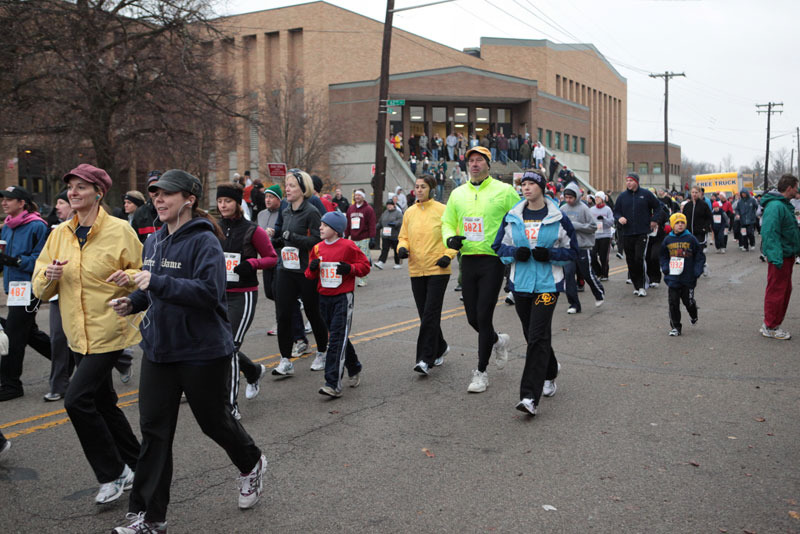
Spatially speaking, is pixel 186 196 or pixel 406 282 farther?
pixel 406 282

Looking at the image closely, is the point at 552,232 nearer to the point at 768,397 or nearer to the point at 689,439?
the point at 689,439

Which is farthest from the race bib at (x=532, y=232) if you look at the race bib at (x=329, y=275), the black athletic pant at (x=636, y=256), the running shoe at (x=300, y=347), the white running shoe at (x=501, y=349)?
the black athletic pant at (x=636, y=256)

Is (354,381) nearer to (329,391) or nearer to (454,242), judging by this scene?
(329,391)

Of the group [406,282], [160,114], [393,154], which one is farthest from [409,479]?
[393,154]

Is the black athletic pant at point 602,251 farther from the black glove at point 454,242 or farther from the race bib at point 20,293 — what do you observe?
the race bib at point 20,293

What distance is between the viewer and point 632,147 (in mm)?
102500

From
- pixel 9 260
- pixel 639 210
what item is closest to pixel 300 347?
pixel 9 260

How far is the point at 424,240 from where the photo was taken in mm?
7277

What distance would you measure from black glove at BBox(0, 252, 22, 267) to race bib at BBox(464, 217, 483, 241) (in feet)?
13.0

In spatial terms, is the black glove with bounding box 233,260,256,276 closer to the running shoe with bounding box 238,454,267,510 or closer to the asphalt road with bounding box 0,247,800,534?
the asphalt road with bounding box 0,247,800,534

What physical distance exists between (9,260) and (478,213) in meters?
4.11

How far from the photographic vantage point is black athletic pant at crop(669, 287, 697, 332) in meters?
9.24

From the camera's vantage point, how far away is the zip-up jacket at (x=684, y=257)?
942cm

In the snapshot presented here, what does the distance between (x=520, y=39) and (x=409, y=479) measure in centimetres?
6350
